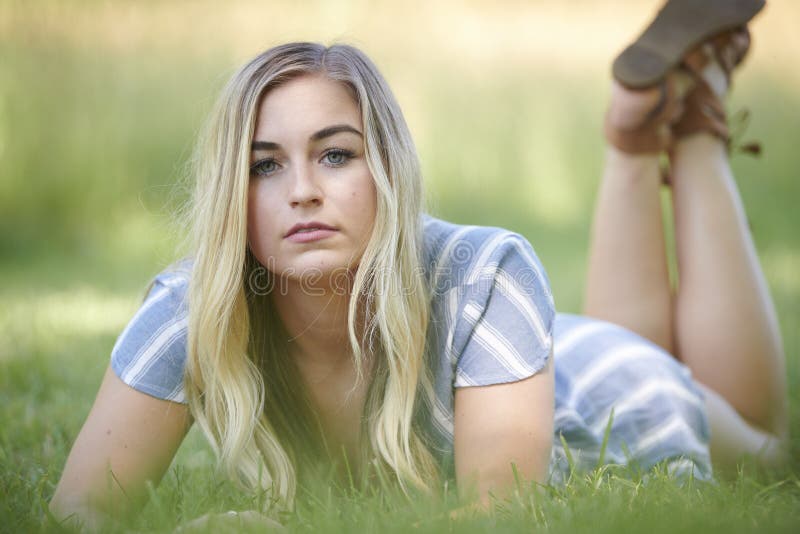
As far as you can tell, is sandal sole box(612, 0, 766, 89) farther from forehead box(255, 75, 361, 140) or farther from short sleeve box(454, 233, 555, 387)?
forehead box(255, 75, 361, 140)

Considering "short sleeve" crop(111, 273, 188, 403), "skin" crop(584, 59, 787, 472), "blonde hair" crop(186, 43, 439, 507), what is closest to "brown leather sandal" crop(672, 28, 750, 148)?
"skin" crop(584, 59, 787, 472)

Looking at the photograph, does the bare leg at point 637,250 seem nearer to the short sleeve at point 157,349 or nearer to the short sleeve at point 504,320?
the short sleeve at point 504,320

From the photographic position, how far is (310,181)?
159cm

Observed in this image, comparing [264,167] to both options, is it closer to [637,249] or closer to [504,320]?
[504,320]

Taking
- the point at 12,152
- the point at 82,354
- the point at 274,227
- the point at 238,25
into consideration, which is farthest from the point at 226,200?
the point at 238,25

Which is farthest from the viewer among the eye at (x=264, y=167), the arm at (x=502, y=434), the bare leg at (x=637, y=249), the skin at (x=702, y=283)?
the bare leg at (x=637, y=249)

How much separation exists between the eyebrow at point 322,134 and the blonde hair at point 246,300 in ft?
0.07

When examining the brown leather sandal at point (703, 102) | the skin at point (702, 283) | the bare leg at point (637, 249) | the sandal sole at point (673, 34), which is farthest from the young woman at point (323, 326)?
the brown leather sandal at point (703, 102)

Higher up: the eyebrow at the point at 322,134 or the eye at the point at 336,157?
the eyebrow at the point at 322,134

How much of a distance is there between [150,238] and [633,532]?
5263mm

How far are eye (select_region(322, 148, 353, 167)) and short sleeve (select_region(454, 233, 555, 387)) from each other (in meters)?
0.31

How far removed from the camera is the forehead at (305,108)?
1619mm

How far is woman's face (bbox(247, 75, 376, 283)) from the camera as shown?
159 centimetres

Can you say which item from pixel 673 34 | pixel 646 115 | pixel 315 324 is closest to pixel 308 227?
pixel 315 324
